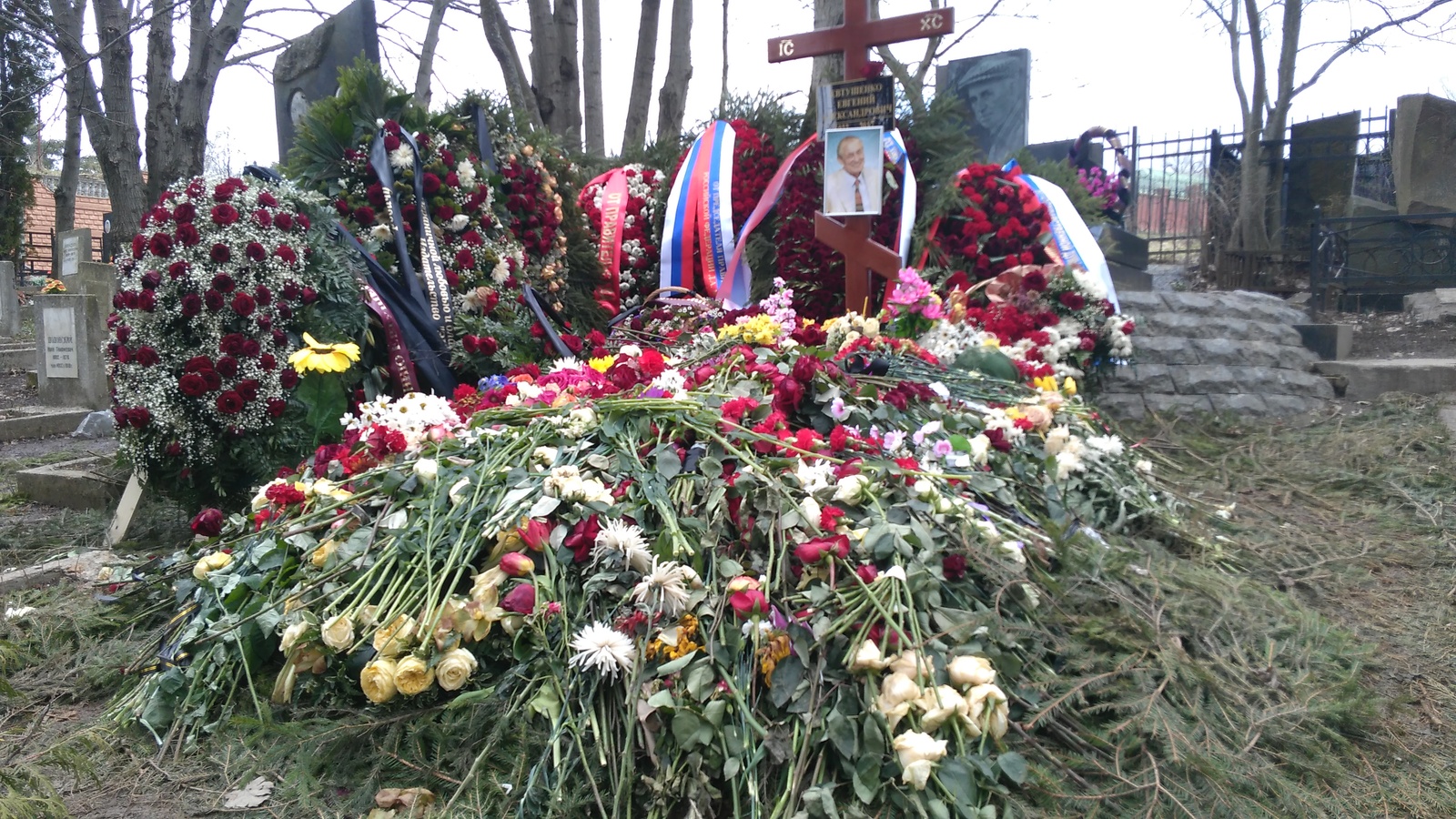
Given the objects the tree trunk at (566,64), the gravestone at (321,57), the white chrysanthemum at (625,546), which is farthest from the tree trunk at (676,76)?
the white chrysanthemum at (625,546)

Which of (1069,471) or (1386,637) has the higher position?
(1069,471)

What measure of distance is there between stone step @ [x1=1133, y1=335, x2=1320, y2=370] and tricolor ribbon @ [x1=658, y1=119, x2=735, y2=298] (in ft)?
8.23

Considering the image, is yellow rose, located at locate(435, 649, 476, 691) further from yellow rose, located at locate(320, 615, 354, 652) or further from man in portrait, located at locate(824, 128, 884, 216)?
man in portrait, located at locate(824, 128, 884, 216)

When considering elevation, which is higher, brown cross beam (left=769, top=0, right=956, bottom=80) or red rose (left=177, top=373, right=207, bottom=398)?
brown cross beam (left=769, top=0, right=956, bottom=80)

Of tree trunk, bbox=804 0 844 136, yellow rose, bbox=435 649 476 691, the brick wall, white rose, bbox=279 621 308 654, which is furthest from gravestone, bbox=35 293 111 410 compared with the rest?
the brick wall

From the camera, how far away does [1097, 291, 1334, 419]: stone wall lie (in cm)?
532

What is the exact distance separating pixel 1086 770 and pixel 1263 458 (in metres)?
3.07

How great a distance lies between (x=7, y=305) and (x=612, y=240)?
12.3 m

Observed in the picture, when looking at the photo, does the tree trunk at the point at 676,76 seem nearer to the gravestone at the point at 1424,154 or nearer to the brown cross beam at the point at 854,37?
the brown cross beam at the point at 854,37

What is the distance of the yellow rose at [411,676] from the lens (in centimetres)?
200

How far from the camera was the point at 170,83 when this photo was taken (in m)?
10.1

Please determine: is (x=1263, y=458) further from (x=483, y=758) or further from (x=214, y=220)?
(x=214, y=220)

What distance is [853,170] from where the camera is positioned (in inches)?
203

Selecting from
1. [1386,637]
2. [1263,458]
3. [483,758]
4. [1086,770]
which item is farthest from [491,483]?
[1263,458]
